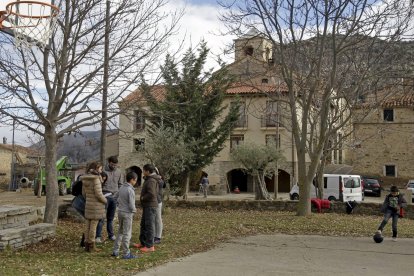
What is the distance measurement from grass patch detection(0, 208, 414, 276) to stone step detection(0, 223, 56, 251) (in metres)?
0.16

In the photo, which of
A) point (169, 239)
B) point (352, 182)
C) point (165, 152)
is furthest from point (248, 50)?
point (352, 182)

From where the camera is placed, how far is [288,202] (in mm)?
19344

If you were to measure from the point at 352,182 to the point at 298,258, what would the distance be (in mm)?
18455

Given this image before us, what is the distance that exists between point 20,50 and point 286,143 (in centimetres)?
3041

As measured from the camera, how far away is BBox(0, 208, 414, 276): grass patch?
751 cm

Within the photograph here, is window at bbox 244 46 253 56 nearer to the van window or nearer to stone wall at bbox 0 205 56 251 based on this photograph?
stone wall at bbox 0 205 56 251

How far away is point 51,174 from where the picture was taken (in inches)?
433

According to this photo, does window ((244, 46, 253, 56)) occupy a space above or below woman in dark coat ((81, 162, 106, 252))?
above

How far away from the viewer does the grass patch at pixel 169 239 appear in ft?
24.6

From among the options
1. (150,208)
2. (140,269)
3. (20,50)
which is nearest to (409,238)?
(150,208)

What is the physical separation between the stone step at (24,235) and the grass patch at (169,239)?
0.16 metres

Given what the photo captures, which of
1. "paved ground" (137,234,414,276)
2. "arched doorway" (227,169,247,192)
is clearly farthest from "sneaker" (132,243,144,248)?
"arched doorway" (227,169,247,192)

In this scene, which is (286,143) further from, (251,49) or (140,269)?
(140,269)

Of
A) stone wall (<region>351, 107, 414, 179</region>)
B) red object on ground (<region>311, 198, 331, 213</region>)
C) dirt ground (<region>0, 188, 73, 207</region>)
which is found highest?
stone wall (<region>351, 107, 414, 179</region>)
